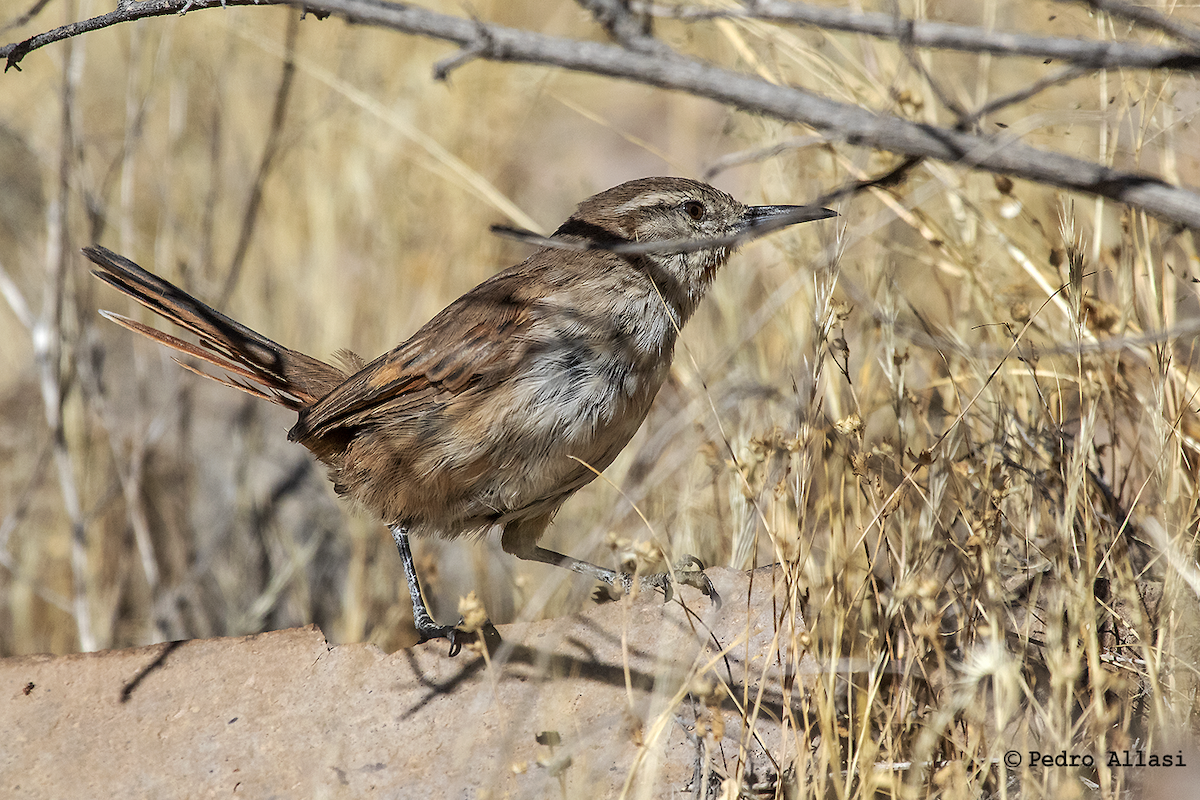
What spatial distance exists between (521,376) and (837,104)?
171cm

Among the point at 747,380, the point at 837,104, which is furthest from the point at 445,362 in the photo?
the point at 837,104

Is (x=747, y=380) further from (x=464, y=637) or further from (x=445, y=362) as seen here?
(x=464, y=637)

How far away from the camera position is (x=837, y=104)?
227cm

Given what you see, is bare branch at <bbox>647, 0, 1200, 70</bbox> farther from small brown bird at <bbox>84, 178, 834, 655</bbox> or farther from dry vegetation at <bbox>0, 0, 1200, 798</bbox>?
small brown bird at <bbox>84, 178, 834, 655</bbox>

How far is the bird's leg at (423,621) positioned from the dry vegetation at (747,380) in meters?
0.35

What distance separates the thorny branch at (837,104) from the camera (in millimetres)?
2188

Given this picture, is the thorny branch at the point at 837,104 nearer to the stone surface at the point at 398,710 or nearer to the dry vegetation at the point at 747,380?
the dry vegetation at the point at 747,380

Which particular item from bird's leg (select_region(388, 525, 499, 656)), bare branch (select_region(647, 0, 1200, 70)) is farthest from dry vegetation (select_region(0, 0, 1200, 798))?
bare branch (select_region(647, 0, 1200, 70))

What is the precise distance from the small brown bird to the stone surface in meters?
0.34

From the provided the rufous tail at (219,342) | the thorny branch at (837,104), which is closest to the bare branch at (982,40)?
the thorny branch at (837,104)

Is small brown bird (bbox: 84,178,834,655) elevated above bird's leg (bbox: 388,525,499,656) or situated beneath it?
elevated above

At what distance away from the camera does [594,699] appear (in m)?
3.24

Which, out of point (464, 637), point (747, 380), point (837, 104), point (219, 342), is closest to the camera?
point (837, 104)

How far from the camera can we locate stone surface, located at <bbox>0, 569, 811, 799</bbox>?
304 cm
